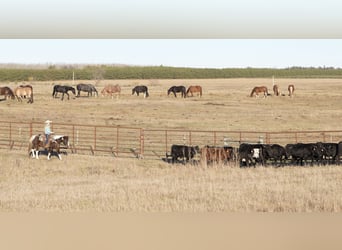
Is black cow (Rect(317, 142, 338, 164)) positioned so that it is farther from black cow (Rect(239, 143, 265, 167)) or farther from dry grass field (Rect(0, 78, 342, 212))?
black cow (Rect(239, 143, 265, 167))

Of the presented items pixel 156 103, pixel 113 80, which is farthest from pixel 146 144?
pixel 113 80

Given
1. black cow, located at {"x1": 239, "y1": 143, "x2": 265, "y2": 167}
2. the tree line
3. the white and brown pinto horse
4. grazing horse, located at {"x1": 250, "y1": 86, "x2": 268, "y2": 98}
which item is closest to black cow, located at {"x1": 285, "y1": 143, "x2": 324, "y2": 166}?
black cow, located at {"x1": 239, "y1": 143, "x2": 265, "y2": 167}

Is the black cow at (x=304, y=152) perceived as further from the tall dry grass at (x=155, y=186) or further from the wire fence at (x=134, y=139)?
the wire fence at (x=134, y=139)

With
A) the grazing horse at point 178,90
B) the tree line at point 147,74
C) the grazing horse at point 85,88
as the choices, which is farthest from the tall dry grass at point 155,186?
the tree line at point 147,74

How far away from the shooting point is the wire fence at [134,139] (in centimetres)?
1589

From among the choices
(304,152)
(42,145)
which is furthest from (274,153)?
(42,145)

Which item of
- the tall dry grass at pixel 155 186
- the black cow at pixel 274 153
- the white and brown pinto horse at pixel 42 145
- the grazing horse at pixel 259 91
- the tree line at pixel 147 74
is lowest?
the tall dry grass at pixel 155 186

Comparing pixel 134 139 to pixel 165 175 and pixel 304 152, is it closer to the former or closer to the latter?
pixel 165 175

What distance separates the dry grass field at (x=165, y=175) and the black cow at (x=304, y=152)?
0.89m

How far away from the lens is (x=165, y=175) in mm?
11977

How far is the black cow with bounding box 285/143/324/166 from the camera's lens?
1404cm

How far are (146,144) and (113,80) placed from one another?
42.9 m

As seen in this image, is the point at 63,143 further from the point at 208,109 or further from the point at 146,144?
the point at 208,109

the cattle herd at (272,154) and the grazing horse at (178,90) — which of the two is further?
the grazing horse at (178,90)
